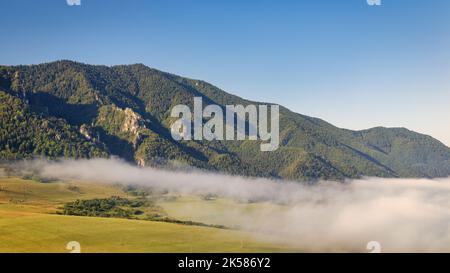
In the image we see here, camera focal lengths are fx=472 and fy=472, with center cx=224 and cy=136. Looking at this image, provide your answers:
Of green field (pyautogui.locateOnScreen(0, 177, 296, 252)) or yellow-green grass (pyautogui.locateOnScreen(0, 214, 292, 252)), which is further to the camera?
green field (pyautogui.locateOnScreen(0, 177, 296, 252))

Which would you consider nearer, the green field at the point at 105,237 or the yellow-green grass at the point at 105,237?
the yellow-green grass at the point at 105,237

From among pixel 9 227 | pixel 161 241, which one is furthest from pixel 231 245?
pixel 9 227
